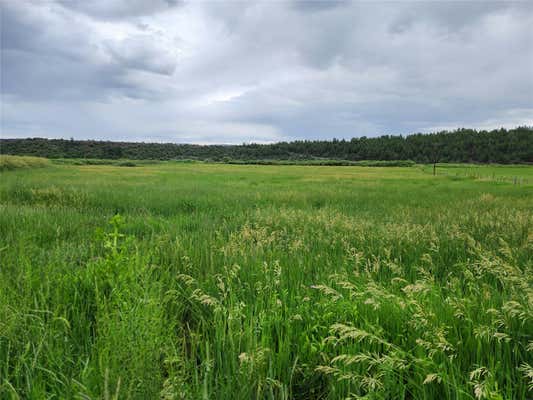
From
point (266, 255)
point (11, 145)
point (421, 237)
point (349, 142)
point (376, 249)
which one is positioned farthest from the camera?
point (349, 142)

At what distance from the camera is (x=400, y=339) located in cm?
250

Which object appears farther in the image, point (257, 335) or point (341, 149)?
point (341, 149)

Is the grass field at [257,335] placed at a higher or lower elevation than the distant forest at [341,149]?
lower

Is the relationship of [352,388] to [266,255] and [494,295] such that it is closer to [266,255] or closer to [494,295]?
[494,295]

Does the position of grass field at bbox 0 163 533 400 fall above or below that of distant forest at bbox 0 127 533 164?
below

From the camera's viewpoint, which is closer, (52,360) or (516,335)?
(52,360)

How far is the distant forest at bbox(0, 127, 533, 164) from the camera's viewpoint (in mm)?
126500

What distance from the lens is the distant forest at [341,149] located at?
126500 mm

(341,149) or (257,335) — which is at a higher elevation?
(341,149)

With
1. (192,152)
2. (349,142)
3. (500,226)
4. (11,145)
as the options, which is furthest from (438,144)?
(11,145)

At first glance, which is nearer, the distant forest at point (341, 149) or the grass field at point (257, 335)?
the grass field at point (257, 335)

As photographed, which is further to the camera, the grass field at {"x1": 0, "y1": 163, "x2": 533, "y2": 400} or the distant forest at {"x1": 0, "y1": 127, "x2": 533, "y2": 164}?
the distant forest at {"x1": 0, "y1": 127, "x2": 533, "y2": 164}

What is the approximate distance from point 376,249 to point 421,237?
1116 mm

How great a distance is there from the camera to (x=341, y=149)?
182000 millimetres
